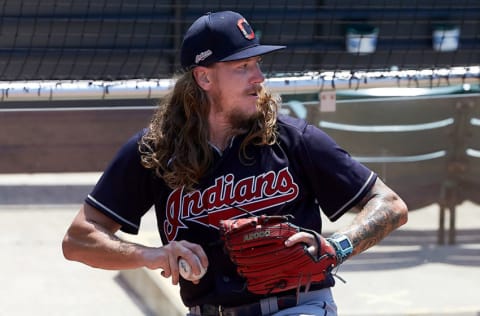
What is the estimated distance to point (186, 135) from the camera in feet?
10.7

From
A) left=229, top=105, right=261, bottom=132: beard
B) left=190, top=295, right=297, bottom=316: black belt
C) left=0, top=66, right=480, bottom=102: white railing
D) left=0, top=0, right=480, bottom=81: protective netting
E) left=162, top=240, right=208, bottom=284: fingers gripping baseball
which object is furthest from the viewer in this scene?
left=0, top=0, right=480, bottom=81: protective netting

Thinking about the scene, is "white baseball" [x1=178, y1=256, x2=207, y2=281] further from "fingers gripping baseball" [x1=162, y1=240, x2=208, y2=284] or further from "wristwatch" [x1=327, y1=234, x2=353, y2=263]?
"wristwatch" [x1=327, y1=234, x2=353, y2=263]

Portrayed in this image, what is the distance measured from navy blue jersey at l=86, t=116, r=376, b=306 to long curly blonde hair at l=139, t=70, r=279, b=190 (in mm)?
34

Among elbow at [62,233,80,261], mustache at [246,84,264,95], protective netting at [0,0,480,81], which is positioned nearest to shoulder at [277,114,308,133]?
mustache at [246,84,264,95]

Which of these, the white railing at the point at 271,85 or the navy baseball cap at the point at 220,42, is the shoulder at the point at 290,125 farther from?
the white railing at the point at 271,85

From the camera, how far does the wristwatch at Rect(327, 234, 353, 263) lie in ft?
Answer: 9.86

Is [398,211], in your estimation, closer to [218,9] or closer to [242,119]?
[242,119]

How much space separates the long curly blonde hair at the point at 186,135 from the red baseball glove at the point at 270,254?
26 cm

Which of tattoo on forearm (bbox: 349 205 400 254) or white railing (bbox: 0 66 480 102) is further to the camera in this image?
white railing (bbox: 0 66 480 102)

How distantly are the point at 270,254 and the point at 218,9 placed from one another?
6.11m

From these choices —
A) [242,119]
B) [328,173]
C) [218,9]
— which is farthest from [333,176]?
[218,9]

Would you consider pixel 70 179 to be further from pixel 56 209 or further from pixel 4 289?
pixel 4 289

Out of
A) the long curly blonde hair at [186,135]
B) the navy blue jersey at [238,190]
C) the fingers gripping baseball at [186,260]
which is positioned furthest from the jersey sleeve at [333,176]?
the fingers gripping baseball at [186,260]

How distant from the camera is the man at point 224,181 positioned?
3143 mm
